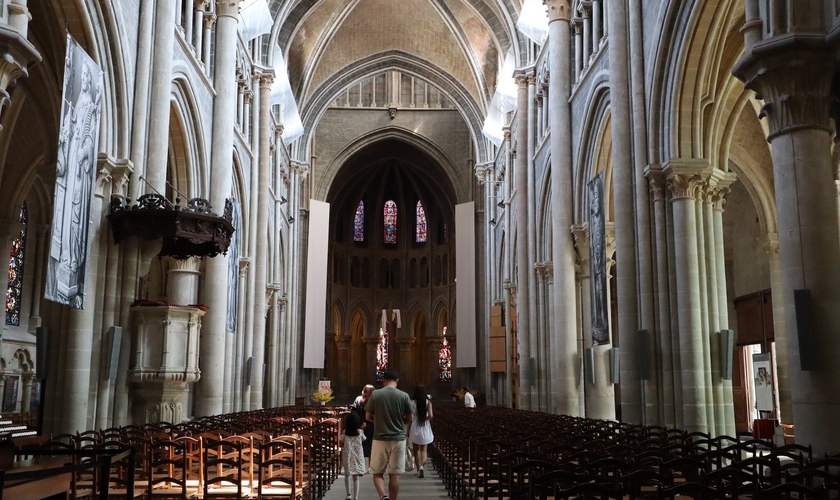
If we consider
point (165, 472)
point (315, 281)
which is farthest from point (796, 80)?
point (315, 281)

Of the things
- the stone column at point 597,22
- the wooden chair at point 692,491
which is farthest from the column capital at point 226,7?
the wooden chair at point 692,491

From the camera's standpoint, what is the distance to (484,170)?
40500 mm

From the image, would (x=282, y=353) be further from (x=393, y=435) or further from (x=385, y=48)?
(x=393, y=435)

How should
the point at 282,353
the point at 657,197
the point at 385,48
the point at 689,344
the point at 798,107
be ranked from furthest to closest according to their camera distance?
the point at 385,48 → the point at 282,353 → the point at 657,197 → the point at 689,344 → the point at 798,107

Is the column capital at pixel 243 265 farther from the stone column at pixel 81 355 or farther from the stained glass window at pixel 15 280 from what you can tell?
the stone column at pixel 81 355

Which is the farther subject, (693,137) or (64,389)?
(693,137)

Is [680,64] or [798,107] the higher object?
[680,64]

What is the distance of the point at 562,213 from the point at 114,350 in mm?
12631

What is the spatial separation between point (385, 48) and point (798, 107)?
3268 centimetres

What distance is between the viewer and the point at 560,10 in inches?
893

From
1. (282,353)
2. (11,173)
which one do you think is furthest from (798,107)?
(282,353)

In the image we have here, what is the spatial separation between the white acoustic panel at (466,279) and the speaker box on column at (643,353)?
26.4 meters

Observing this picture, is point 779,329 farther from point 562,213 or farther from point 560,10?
point 560,10

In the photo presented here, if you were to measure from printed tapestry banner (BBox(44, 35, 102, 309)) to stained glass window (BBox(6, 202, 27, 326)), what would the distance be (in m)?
12.9
